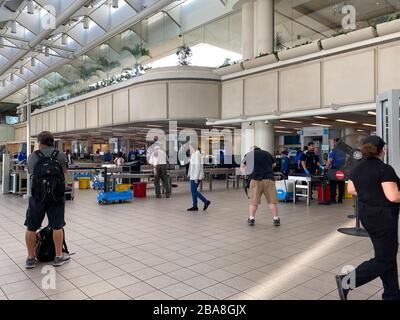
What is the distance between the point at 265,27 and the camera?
447 inches

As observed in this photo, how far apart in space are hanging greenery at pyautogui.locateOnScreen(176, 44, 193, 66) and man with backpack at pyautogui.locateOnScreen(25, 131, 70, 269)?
9.26 m

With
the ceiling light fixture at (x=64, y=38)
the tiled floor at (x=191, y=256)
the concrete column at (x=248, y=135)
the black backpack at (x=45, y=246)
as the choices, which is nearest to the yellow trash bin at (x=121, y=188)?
the tiled floor at (x=191, y=256)

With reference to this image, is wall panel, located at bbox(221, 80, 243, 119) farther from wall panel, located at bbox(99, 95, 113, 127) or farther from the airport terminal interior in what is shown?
wall panel, located at bbox(99, 95, 113, 127)

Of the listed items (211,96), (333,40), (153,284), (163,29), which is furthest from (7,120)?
(153,284)

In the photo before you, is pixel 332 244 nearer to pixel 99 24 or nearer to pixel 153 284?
pixel 153 284

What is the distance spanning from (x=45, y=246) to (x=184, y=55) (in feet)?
32.7

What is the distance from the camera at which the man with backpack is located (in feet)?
12.3

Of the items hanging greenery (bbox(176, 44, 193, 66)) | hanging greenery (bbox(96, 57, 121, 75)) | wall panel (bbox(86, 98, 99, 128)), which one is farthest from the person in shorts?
wall panel (bbox(86, 98, 99, 128))

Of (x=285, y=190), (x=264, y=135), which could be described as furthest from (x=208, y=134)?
(x=285, y=190)

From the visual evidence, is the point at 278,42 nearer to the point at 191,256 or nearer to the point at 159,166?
the point at 159,166

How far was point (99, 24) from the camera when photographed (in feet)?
49.7

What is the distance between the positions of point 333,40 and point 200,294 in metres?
7.94

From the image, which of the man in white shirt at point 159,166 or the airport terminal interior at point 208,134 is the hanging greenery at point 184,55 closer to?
the airport terminal interior at point 208,134
